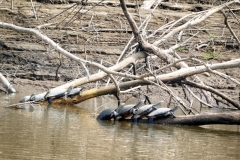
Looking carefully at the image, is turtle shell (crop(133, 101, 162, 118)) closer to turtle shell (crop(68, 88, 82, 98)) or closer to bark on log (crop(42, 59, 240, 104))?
bark on log (crop(42, 59, 240, 104))

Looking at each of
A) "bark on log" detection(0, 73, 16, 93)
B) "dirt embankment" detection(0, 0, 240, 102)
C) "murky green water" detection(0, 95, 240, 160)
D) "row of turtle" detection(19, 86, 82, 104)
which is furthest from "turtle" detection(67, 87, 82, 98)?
"dirt embankment" detection(0, 0, 240, 102)

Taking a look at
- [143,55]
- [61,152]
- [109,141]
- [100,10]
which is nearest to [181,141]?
[109,141]

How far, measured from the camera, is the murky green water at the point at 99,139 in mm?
5418

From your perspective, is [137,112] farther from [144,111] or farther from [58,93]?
[58,93]

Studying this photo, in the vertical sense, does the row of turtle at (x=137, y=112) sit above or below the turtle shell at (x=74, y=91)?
below

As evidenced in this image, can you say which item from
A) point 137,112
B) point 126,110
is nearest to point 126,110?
point 126,110

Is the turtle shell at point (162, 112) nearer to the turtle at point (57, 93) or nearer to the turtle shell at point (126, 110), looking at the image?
the turtle shell at point (126, 110)

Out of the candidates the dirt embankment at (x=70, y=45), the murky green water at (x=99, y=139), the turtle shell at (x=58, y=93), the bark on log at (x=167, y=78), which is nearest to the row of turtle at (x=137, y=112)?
the murky green water at (x=99, y=139)

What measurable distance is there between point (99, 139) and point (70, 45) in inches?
376

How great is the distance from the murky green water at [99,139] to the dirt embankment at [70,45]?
529 centimetres

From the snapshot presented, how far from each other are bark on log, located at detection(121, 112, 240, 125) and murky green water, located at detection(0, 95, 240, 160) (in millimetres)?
133

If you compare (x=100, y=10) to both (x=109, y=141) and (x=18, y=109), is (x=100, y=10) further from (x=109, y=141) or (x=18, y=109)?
(x=109, y=141)

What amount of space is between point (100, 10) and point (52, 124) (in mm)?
10035

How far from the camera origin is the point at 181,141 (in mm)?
6781
